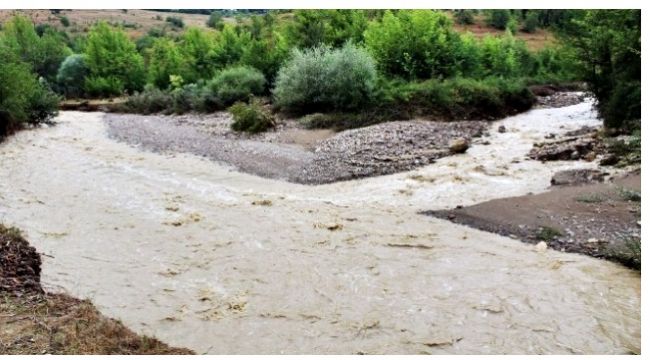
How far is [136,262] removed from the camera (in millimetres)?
8633

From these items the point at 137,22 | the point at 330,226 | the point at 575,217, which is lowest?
the point at 575,217

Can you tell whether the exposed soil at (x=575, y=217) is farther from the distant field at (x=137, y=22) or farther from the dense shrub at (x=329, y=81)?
the distant field at (x=137, y=22)

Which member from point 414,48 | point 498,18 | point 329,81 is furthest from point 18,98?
point 498,18

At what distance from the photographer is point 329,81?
73.9ft

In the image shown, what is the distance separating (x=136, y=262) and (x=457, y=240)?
5.51 metres

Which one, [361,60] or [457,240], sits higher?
[361,60]

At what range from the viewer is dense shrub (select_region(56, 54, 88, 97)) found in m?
39.5

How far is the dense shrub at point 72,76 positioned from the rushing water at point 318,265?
27.8m

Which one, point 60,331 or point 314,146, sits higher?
point 60,331

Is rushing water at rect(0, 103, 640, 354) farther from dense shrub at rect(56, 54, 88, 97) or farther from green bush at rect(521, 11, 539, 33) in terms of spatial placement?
green bush at rect(521, 11, 539, 33)

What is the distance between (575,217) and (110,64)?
123 feet

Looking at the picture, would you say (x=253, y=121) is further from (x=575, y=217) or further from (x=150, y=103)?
(x=150, y=103)
